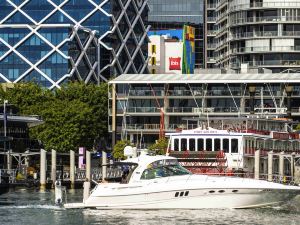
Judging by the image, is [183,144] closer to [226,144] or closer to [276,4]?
[226,144]

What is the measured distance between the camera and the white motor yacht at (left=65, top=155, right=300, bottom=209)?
2908 inches

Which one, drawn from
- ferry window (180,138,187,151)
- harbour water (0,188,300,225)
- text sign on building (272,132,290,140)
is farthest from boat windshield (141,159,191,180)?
text sign on building (272,132,290,140)

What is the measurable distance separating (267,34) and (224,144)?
85.5 meters

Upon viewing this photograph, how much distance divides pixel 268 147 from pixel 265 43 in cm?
7417

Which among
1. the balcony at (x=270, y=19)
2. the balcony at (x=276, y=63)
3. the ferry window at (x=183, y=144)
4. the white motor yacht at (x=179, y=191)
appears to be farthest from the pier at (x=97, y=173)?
the balcony at (x=270, y=19)

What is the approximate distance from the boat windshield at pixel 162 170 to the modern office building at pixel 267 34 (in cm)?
10195

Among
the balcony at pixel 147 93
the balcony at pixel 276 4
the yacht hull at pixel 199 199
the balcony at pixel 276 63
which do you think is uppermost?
the balcony at pixel 276 4

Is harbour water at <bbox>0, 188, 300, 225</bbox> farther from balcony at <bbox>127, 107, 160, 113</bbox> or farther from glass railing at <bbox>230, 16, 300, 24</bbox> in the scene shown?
glass railing at <bbox>230, 16, 300, 24</bbox>

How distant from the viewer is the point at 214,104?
15562 centimetres

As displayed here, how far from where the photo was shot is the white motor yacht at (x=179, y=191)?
242 ft

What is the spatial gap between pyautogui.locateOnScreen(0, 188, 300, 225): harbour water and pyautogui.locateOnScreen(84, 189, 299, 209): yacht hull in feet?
1.58

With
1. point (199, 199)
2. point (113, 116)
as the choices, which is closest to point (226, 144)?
point (199, 199)

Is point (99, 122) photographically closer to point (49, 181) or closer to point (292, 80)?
point (292, 80)

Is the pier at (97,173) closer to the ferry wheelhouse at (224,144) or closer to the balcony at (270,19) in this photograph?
the ferry wheelhouse at (224,144)
